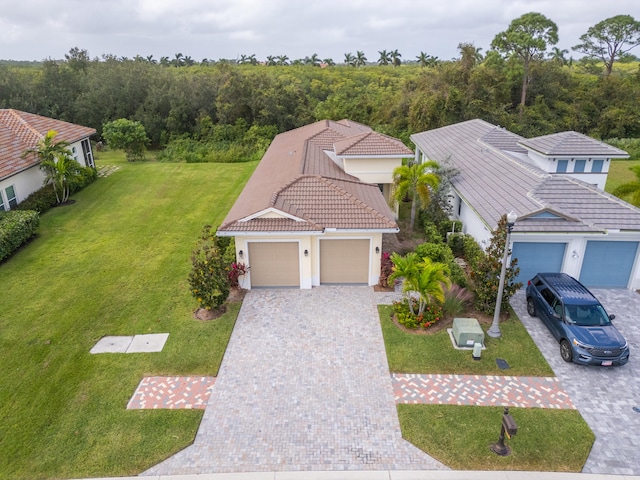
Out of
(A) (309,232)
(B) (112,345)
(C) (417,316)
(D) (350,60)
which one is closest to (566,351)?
(C) (417,316)

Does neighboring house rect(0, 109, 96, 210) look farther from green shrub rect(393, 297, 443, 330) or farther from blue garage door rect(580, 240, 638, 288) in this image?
blue garage door rect(580, 240, 638, 288)

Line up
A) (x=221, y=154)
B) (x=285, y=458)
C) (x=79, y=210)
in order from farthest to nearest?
1. (x=221, y=154)
2. (x=79, y=210)
3. (x=285, y=458)

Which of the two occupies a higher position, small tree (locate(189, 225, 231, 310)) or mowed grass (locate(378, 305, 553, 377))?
small tree (locate(189, 225, 231, 310))

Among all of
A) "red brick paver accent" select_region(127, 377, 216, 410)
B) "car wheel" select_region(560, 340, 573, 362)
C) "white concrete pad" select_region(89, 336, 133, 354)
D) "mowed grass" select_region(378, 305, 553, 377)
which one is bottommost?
"red brick paver accent" select_region(127, 377, 216, 410)

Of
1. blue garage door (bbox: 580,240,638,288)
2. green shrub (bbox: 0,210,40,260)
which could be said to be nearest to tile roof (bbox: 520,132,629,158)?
blue garage door (bbox: 580,240,638,288)

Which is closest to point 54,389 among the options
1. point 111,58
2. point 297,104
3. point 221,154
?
point 221,154

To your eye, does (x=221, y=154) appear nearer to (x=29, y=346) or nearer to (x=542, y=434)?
(x=29, y=346)
